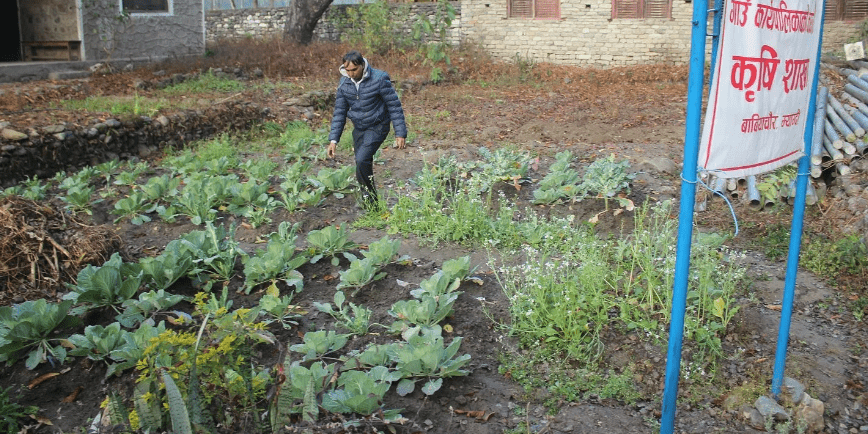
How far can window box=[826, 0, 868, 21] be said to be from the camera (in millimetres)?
15789

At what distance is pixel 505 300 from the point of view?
15.2ft

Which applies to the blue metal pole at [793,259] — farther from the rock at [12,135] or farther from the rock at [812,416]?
the rock at [12,135]

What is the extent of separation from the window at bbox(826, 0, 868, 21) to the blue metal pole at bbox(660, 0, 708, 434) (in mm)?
16150

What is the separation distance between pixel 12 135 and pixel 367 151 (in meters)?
5.01

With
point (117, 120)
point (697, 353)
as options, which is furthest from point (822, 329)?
point (117, 120)

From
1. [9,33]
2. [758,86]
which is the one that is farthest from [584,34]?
[758,86]

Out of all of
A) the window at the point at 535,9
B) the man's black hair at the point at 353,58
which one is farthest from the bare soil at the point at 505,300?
the window at the point at 535,9

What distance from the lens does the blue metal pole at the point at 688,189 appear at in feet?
7.90

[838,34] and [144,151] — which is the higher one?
[838,34]

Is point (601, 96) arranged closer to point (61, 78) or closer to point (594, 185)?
point (594, 185)

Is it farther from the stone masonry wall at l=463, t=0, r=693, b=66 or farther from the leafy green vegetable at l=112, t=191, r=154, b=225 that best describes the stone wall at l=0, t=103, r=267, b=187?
the stone masonry wall at l=463, t=0, r=693, b=66

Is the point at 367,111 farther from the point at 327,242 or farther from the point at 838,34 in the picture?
the point at 838,34

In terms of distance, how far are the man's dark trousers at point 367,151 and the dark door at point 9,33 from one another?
488 inches

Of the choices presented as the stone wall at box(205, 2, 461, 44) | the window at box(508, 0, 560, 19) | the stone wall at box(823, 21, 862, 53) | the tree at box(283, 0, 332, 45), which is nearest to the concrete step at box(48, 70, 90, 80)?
the tree at box(283, 0, 332, 45)
